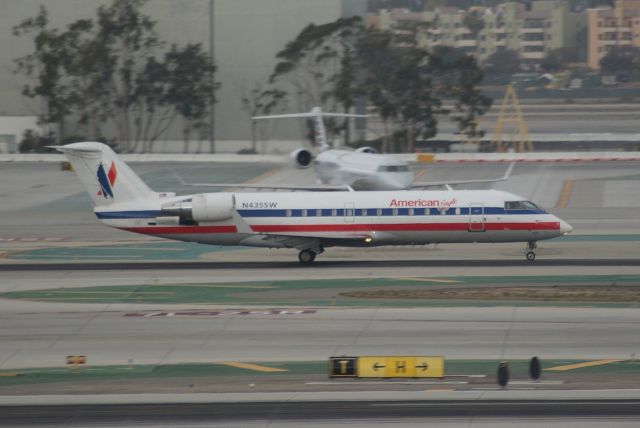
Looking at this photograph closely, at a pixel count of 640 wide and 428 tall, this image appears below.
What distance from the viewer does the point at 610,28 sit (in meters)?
168

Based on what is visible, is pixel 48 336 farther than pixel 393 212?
No

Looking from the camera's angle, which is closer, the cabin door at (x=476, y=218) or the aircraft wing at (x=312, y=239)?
the cabin door at (x=476, y=218)

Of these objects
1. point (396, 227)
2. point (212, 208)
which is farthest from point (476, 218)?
point (212, 208)

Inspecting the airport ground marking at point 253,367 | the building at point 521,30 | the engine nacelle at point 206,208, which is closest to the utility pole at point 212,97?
the engine nacelle at point 206,208

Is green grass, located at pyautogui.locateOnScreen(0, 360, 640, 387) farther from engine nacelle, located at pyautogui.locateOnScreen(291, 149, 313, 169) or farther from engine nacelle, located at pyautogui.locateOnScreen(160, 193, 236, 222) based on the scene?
engine nacelle, located at pyautogui.locateOnScreen(291, 149, 313, 169)

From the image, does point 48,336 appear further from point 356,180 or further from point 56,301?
point 356,180

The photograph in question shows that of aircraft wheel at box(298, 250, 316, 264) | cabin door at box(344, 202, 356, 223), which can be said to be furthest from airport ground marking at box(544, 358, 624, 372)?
aircraft wheel at box(298, 250, 316, 264)

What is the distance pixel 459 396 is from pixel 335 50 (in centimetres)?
7692

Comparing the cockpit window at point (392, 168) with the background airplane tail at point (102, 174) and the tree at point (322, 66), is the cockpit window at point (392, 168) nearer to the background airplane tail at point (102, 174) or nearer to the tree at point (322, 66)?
the background airplane tail at point (102, 174)

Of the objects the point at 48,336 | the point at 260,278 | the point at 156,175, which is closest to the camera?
the point at 48,336

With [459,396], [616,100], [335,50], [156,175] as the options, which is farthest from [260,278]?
[616,100]

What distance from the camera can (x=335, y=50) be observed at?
333 ft

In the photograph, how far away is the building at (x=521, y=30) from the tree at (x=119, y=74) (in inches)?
2992

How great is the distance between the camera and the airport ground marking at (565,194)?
6519 centimetres
